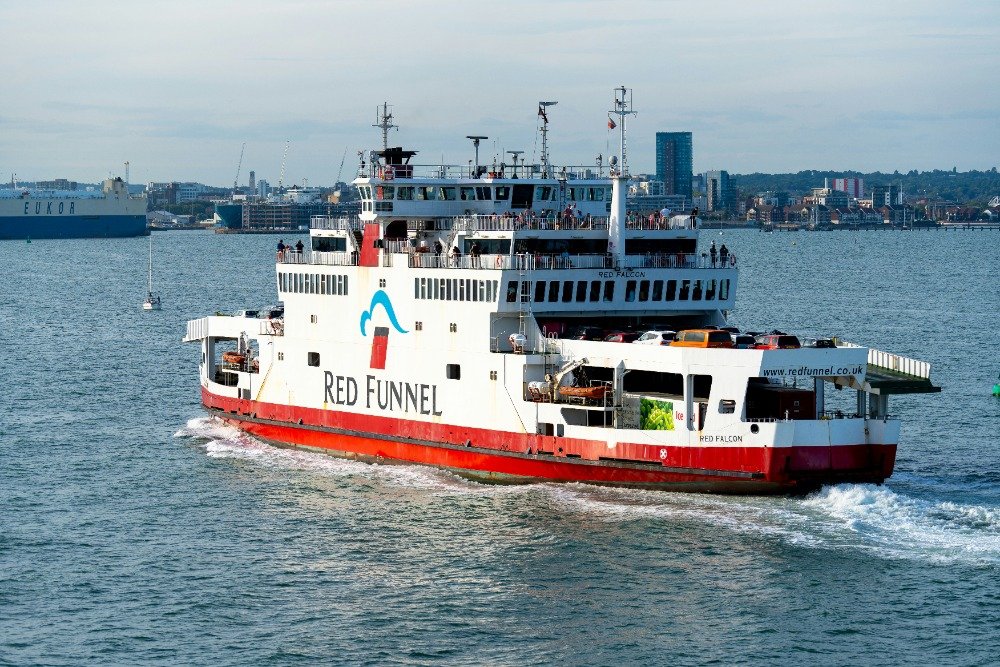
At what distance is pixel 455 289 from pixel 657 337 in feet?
23.5

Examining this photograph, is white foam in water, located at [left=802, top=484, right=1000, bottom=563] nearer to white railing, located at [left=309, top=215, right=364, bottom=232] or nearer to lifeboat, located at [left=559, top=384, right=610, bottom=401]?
lifeboat, located at [left=559, top=384, right=610, bottom=401]

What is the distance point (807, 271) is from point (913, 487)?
422 ft

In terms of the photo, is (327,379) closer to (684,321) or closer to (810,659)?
(684,321)

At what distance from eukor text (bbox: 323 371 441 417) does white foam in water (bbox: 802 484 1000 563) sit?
43.7ft

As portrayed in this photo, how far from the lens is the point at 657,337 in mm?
47000

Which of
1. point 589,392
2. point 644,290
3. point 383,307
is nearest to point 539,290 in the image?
point 644,290

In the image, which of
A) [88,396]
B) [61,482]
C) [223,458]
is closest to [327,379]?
[223,458]

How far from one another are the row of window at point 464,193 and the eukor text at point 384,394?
20.4 ft

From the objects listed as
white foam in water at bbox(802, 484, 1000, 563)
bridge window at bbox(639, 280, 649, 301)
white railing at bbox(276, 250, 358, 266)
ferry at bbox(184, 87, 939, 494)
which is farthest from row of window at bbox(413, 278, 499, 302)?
white foam in water at bbox(802, 484, 1000, 563)

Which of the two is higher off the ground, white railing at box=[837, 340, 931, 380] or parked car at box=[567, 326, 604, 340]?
parked car at box=[567, 326, 604, 340]

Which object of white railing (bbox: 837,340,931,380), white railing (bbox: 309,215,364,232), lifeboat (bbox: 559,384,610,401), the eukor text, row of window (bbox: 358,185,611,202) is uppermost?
row of window (bbox: 358,185,611,202)

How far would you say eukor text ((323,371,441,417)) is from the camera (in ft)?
169

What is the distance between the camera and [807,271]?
172875mm

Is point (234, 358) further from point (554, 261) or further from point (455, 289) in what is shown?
point (554, 261)
